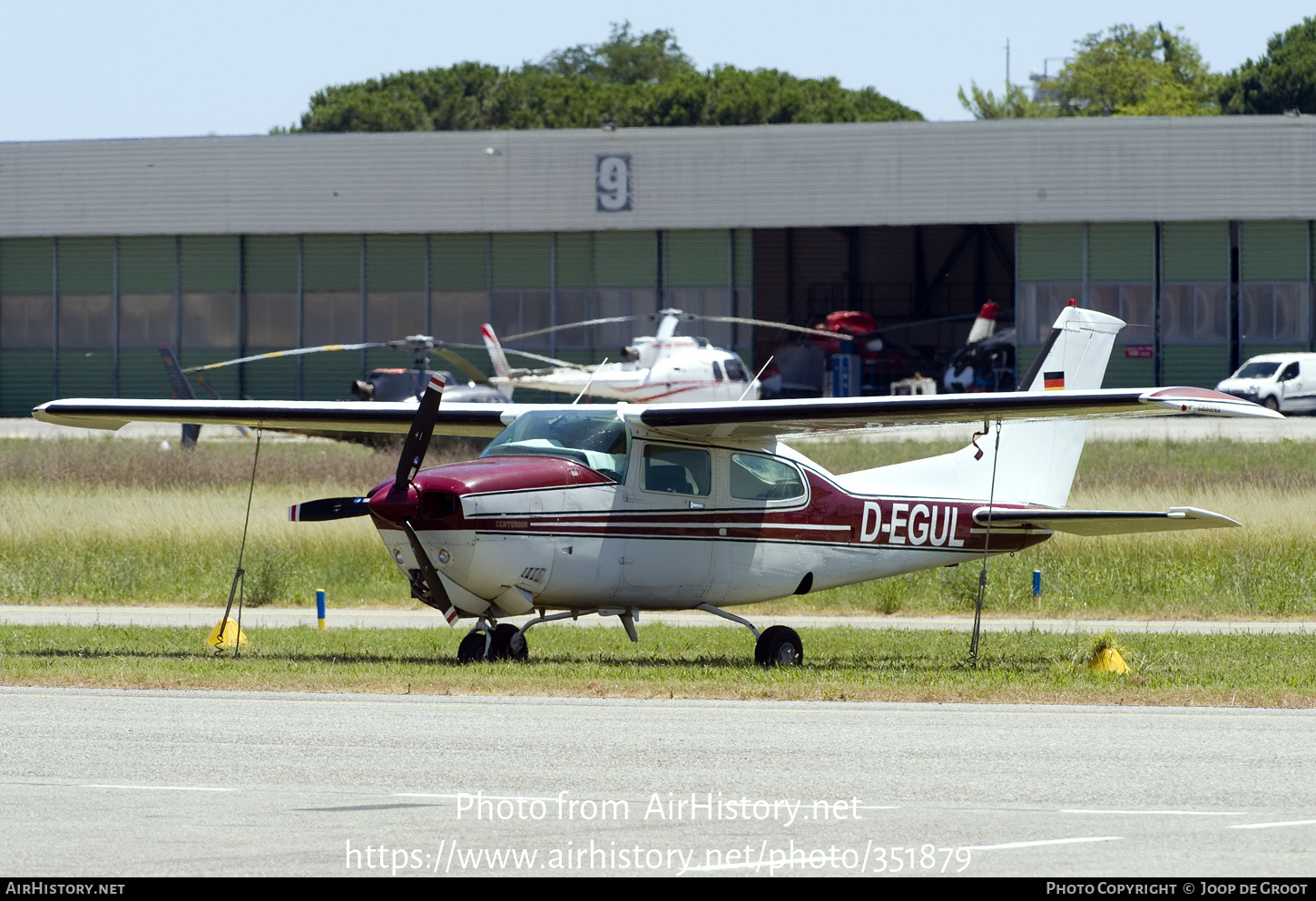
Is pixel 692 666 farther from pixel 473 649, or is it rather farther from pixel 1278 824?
pixel 1278 824

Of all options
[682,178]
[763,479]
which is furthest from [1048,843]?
[682,178]

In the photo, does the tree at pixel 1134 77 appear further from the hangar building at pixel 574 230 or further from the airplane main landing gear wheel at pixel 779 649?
the airplane main landing gear wheel at pixel 779 649

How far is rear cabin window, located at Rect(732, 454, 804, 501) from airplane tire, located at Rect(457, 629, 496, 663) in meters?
2.61

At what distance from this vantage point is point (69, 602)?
68.9 feet

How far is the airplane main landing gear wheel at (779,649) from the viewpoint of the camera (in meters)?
14.6

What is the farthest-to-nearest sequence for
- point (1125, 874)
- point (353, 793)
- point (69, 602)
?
point (69, 602)
point (353, 793)
point (1125, 874)

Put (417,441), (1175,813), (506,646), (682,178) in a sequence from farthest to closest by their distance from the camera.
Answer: (682,178)
(506,646)
(417,441)
(1175,813)

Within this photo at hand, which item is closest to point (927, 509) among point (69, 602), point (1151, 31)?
point (69, 602)

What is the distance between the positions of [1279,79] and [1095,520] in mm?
79394

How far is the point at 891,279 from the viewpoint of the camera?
6731 centimetres

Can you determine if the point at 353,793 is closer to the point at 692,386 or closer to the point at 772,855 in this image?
the point at 772,855

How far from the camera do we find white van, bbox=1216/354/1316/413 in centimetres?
5053

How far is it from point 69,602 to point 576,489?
32.9 ft

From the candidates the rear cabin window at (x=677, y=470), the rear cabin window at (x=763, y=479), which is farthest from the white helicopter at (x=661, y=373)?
the rear cabin window at (x=677, y=470)
